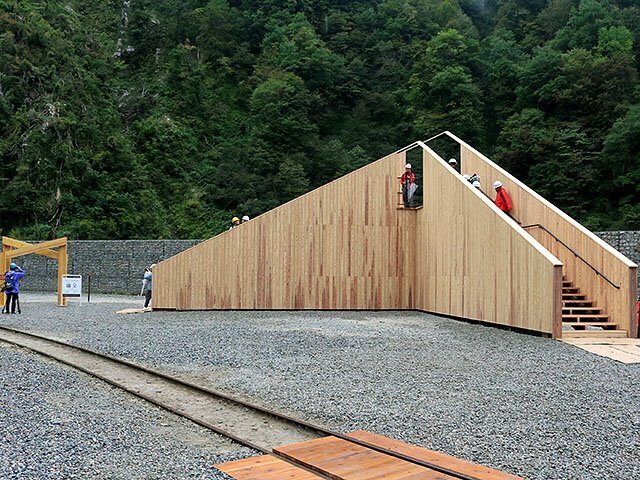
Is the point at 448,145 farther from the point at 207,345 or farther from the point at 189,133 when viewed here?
the point at 207,345

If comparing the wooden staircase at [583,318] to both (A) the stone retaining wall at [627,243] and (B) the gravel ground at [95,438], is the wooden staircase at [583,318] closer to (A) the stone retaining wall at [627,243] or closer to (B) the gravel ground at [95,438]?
(A) the stone retaining wall at [627,243]

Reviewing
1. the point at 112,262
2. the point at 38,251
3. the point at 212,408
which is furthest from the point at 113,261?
the point at 212,408

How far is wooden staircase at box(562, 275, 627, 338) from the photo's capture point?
916 centimetres

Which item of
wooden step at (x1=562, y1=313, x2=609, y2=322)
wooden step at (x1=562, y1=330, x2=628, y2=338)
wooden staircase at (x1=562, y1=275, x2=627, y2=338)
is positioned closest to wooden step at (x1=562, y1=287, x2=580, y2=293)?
wooden staircase at (x1=562, y1=275, x2=627, y2=338)

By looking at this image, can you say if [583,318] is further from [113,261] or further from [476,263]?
[113,261]

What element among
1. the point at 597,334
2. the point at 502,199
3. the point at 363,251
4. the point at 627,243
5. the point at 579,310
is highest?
the point at 502,199

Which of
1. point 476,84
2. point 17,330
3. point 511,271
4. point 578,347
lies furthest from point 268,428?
point 476,84

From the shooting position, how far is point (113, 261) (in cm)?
2186

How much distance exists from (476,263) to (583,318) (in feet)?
7.22

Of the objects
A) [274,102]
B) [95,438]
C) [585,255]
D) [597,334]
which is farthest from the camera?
[274,102]

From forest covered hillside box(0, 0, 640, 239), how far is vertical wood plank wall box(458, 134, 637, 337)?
791 inches

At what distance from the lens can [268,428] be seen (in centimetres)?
479

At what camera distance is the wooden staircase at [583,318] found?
30.0 ft

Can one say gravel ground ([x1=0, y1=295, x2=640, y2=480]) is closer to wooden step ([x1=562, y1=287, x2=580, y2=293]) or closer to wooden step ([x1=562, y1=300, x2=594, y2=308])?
wooden step ([x1=562, y1=300, x2=594, y2=308])
